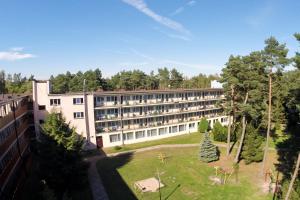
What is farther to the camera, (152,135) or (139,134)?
(152,135)

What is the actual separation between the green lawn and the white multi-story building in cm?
803

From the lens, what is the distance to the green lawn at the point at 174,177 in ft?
88.0

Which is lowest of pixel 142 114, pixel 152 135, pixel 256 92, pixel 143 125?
pixel 152 135

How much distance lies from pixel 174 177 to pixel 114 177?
25.9 feet

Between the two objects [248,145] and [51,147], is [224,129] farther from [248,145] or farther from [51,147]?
[51,147]

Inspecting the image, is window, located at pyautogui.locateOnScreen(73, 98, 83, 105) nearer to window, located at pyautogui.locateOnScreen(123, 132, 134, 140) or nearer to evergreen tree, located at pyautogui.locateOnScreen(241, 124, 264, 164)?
window, located at pyautogui.locateOnScreen(123, 132, 134, 140)

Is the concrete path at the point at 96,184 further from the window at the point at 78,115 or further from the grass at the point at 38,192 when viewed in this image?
the window at the point at 78,115

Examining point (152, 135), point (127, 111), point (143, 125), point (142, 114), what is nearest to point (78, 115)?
point (127, 111)

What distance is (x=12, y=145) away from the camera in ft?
103

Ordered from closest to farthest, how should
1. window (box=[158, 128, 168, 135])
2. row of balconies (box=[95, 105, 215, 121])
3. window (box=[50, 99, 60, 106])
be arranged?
window (box=[50, 99, 60, 106])
row of balconies (box=[95, 105, 215, 121])
window (box=[158, 128, 168, 135])

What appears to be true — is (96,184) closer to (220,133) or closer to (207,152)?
(207,152)

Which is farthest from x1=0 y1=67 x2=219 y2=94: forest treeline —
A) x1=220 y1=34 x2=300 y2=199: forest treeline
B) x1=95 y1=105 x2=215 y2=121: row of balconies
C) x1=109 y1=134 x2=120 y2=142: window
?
x1=220 y1=34 x2=300 y2=199: forest treeline

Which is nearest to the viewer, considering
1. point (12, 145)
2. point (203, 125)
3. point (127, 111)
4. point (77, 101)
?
point (12, 145)

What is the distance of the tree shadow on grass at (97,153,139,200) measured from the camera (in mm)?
27078
